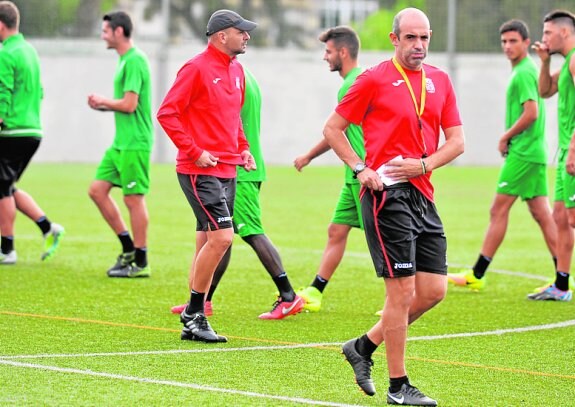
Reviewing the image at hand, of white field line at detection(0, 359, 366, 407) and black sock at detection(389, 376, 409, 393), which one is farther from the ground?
black sock at detection(389, 376, 409, 393)

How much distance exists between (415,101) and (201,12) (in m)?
30.9

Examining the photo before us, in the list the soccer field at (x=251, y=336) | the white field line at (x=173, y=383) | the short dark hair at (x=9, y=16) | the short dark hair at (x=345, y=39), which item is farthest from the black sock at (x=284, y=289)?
the short dark hair at (x=9, y=16)

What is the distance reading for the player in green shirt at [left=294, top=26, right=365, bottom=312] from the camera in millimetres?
10297

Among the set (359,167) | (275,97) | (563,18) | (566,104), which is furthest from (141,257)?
(275,97)

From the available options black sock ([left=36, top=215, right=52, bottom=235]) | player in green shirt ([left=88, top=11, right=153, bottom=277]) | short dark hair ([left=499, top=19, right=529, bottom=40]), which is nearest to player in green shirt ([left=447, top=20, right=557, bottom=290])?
short dark hair ([left=499, top=19, right=529, bottom=40])

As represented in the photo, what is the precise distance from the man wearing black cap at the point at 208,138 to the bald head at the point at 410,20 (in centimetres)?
216

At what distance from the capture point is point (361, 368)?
6.88 meters

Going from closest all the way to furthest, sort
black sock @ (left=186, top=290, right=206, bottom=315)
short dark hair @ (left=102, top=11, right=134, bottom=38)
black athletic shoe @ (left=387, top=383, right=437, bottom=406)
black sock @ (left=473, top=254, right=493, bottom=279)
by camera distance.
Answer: black athletic shoe @ (left=387, top=383, right=437, bottom=406) < black sock @ (left=186, top=290, right=206, bottom=315) < black sock @ (left=473, top=254, right=493, bottom=279) < short dark hair @ (left=102, top=11, right=134, bottom=38)

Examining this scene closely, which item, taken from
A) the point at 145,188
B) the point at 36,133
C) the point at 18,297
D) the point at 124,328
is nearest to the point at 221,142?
the point at 124,328

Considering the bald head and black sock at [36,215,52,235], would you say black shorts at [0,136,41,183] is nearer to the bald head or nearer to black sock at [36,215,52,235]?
black sock at [36,215,52,235]

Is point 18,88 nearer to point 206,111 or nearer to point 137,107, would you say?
point 137,107

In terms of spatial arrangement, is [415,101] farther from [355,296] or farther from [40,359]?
[355,296]

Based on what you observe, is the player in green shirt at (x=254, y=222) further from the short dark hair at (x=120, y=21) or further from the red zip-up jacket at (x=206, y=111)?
the short dark hair at (x=120, y=21)

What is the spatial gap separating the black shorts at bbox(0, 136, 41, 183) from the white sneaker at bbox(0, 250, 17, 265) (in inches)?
32.3
